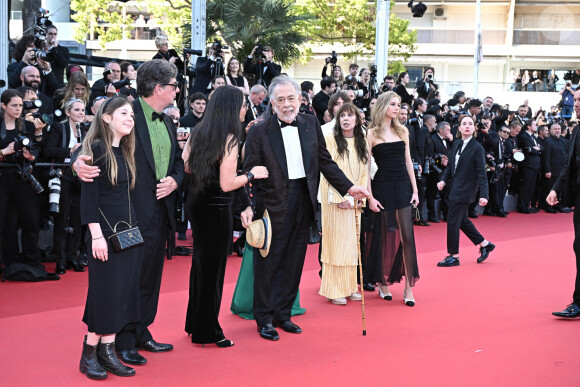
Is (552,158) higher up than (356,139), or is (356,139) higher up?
(356,139)

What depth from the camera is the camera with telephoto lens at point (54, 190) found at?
713 cm

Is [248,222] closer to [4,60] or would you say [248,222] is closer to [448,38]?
[4,60]

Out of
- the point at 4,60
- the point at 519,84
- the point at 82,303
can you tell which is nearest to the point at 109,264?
the point at 82,303

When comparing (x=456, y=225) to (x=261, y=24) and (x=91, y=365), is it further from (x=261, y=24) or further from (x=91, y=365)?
(x=261, y=24)

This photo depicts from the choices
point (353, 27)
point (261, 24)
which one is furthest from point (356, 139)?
point (353, 27)

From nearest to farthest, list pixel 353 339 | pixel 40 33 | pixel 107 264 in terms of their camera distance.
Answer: pixel 107 264 → pixel 353 339 → pixel 40 33

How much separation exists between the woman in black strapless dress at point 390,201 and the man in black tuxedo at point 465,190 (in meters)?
1.93

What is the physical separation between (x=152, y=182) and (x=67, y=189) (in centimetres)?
315

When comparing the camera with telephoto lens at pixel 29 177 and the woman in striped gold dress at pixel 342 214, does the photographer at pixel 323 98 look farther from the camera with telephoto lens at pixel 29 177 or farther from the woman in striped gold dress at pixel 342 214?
the camera with telephoto lens at pixel 29 177

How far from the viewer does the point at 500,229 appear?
1198cm

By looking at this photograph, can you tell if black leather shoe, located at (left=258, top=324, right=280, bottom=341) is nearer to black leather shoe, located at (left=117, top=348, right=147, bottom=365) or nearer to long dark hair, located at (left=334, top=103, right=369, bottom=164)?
black leather shoe, located at (left=117, top=348, right=147, bottom=365)

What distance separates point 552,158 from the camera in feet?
49.6

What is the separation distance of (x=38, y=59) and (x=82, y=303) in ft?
13.1

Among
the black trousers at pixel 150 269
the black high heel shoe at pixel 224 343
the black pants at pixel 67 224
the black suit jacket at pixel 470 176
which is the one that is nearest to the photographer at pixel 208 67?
the black pants at pixel 67 224
